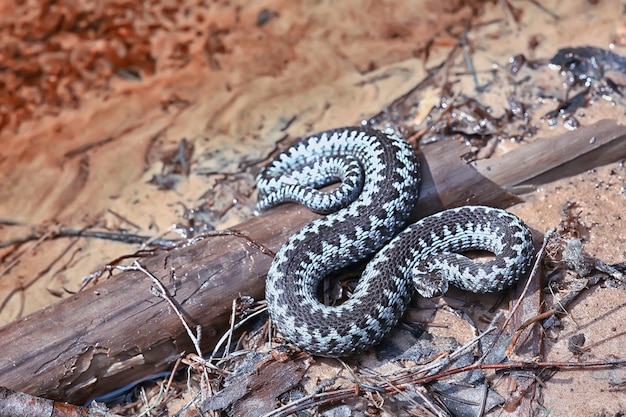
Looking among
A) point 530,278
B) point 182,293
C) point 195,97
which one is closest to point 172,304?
point 182,293


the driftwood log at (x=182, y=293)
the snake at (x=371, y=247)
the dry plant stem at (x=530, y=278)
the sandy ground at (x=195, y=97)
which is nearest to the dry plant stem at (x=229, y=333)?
the driftwood log at (x=182, y=293)

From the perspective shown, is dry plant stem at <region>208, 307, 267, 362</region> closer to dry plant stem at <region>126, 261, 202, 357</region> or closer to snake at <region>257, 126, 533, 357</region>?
dry plant stem at <region>126, 261, 202, 357</region>

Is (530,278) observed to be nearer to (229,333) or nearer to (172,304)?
(229,333)

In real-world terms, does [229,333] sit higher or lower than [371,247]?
lower

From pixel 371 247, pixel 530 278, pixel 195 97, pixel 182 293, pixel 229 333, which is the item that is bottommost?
pixel 229 333

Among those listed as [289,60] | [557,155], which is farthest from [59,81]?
[557,155]

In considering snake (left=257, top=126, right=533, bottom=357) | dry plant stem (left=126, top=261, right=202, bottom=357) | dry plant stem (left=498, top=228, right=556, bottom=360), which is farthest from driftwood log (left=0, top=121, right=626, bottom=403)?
dry plant stem (left=498, top=228, right=556, bottom=360)

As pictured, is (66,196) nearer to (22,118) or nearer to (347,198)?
(22,118)
